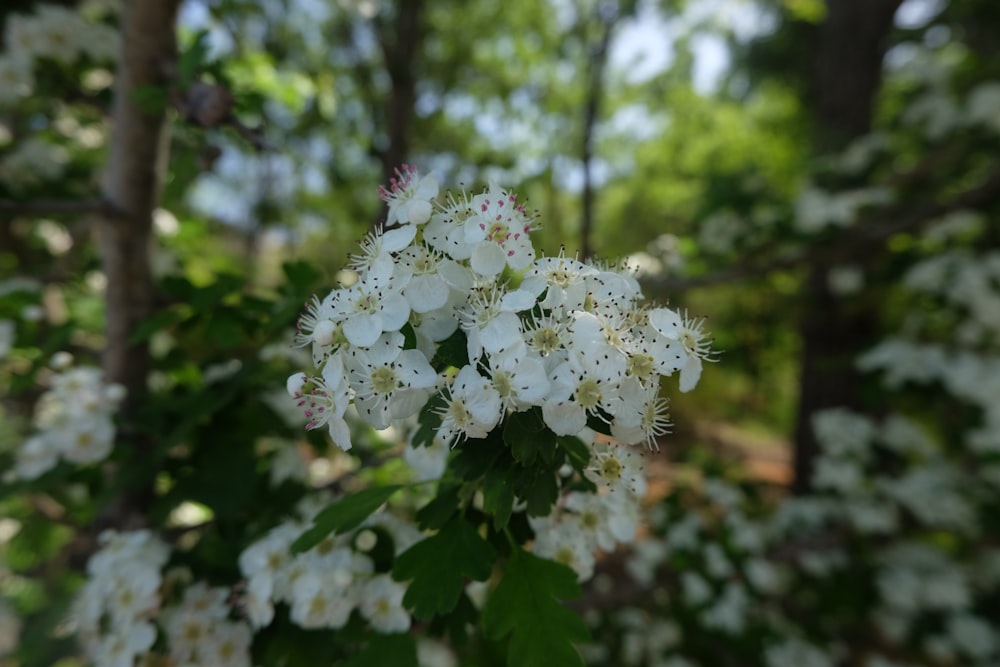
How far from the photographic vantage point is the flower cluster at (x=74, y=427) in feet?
5.32

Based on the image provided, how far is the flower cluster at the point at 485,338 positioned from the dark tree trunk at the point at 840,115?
468 centimetres

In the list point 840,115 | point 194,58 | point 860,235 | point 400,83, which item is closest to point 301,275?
point 194,58

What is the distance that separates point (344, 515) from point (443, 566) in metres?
0.21

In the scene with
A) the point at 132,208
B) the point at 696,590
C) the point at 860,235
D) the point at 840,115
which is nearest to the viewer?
the point at 132,208

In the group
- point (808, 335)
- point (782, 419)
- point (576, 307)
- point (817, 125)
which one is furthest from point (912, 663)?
point (782, 419)

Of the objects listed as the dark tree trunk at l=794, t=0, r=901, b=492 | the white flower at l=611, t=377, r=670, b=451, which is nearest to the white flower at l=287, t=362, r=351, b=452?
the white flower at l=611, t=377, r=670, b=451

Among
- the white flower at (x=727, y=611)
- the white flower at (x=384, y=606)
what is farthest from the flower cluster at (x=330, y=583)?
the white flower at (x=727, y=611)

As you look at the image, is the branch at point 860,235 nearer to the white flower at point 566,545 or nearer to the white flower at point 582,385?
the white flower at point 566,545

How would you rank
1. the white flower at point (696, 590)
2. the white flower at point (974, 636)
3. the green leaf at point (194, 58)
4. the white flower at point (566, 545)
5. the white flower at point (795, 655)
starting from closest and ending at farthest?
the white flower at point (566, 545) → the green leaf at point (194, 58) → the white flower at point (696, 590) → the white flower at point (795, 655) → the white flower at point (974, 636)

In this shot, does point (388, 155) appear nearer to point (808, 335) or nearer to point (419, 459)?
point (419, 459)

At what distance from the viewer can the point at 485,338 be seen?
877mm

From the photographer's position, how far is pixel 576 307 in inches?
37.5

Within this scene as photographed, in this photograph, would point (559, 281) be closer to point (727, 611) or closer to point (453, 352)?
point (453, 352)

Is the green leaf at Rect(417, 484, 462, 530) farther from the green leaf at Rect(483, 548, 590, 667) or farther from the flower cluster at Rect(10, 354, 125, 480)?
the flower cluster at Rect(10, 354, 125, 480)
